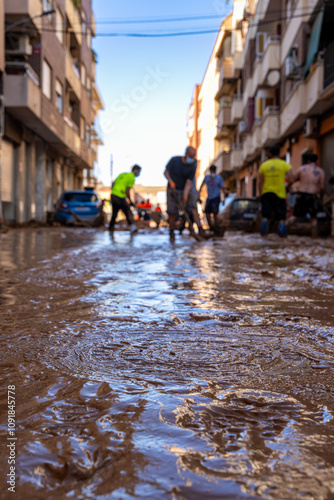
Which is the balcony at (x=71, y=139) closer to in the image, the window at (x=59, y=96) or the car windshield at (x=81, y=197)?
the window at (x=59, y=96)

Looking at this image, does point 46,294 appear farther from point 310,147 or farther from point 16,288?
point 310,147

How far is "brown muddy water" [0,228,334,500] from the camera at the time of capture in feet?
3.08

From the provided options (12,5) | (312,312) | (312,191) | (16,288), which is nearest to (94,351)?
(312,312)

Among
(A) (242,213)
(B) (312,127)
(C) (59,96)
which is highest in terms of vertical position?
(C) (59,96)

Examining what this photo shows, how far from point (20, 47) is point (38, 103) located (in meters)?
2.18

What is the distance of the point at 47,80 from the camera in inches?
893

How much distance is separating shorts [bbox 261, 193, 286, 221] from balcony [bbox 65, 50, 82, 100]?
19028 mm

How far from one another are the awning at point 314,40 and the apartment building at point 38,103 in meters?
8.85

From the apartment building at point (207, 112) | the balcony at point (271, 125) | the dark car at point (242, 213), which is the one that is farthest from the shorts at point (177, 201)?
the apartment building at point (207, 112)

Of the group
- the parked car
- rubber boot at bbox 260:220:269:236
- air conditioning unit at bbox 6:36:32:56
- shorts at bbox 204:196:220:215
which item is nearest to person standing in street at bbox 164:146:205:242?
rubber boot at bbox 260:220:269:236

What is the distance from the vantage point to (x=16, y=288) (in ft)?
11.3

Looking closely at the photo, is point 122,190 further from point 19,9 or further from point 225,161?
point 225,161

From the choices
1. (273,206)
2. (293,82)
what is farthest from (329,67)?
(273,206)

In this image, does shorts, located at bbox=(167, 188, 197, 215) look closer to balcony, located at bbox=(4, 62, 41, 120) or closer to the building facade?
the building facade
